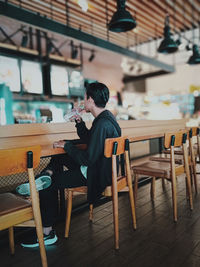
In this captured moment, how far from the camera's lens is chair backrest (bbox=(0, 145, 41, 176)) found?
1.27m

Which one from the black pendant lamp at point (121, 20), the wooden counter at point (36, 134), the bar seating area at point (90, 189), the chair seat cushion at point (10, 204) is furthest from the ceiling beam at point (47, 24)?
the chair seat cushion at point (10, 204)

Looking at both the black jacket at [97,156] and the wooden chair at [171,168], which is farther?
the wooden chair at [171,168]

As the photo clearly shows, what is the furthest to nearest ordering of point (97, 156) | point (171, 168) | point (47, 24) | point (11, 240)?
point (47, 24) < point (171, 168) < point (11, 240) < point (97, 156)

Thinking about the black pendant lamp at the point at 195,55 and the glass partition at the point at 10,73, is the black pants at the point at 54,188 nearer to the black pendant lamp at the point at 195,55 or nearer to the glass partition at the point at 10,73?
the glass partition at the point at 10,73

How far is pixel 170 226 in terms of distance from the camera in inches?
85.3

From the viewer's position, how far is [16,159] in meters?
1.33

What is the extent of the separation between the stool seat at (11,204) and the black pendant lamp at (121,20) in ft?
9.84

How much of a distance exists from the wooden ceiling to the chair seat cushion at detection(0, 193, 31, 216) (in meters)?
3.62

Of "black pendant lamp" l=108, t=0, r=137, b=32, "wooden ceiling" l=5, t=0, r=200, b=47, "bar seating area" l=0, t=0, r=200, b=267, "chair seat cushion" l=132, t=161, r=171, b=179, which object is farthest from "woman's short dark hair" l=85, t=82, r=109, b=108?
"wooden ceiling" l=5, t=0, r=200, b=47

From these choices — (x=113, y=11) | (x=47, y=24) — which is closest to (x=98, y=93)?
(x=47, y=24)

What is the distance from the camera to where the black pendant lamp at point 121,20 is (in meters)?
3.40

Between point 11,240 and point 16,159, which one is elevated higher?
point 16,159

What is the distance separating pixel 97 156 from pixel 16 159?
0.60m

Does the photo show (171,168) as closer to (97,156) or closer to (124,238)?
(124,238)
